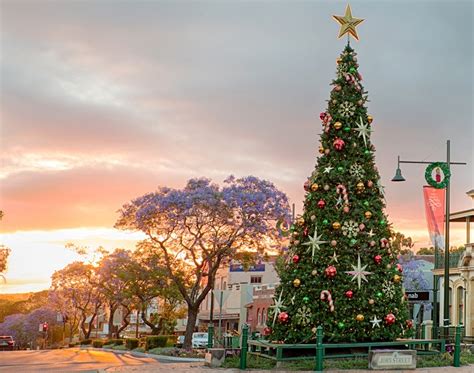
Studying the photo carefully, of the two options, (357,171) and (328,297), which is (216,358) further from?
(357,171)

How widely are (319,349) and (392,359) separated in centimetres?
190

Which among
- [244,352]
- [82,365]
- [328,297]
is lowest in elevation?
[82,365]

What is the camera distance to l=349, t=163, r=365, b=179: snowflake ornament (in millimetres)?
20016

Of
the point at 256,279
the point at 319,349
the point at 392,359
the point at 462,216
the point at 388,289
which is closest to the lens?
the point at 319,349

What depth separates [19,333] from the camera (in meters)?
103

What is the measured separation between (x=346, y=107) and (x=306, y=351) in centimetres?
643

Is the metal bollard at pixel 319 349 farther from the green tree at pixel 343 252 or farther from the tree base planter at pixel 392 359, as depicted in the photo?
the tree base planter at pixel 392 359

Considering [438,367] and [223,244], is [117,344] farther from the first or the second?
[438,367]

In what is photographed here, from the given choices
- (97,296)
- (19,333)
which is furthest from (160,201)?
(19,333)

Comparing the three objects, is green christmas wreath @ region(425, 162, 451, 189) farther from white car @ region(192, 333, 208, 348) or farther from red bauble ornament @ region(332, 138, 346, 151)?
white car @ region(192, 333, 208, 348)

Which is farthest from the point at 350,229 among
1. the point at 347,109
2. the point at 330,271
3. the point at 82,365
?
the point at 82,365

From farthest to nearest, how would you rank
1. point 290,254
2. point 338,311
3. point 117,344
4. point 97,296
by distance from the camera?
point 97,296
point 117,344
point 290,254
point 338,311

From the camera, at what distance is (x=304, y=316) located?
19.1 m

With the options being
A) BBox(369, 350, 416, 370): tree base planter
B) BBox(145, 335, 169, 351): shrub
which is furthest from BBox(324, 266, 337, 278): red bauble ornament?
BBox(145, 335, 169, 351): shrub
